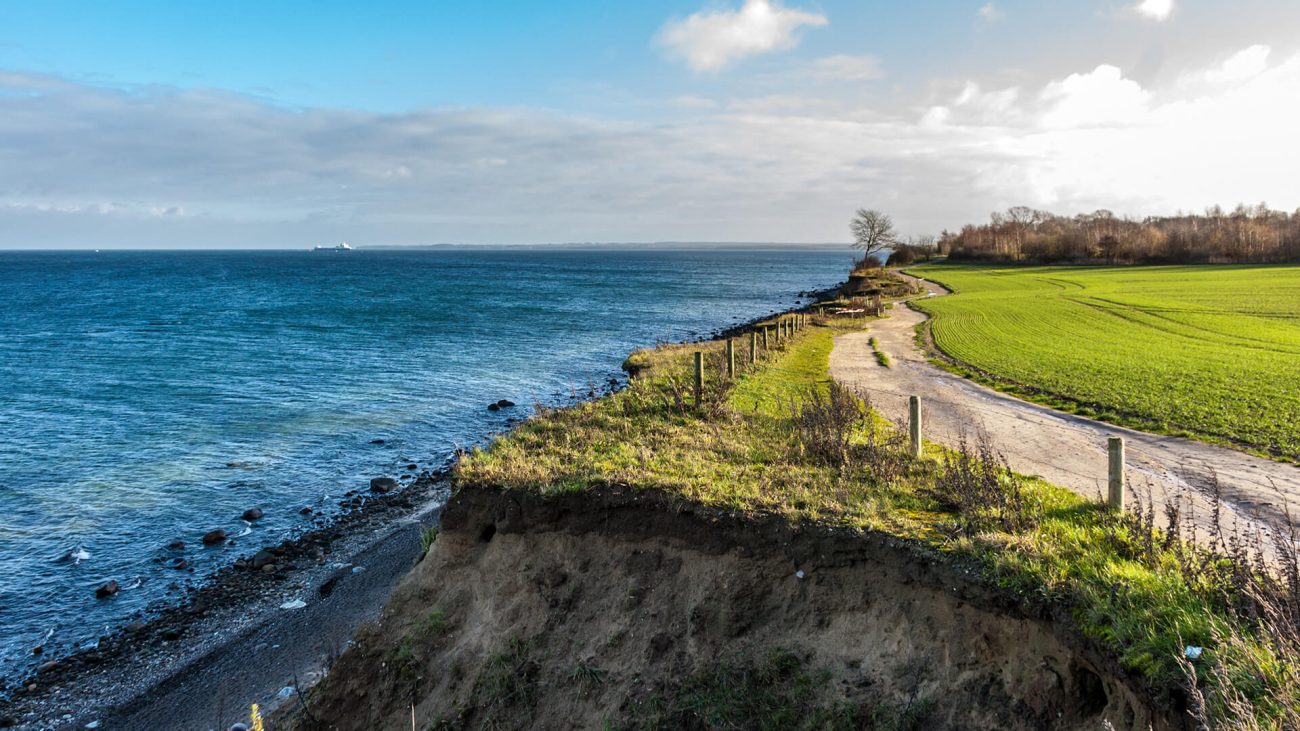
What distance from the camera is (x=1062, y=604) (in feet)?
26.3

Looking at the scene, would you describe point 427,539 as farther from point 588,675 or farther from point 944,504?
point 944,504

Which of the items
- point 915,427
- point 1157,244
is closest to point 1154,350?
point 915,427

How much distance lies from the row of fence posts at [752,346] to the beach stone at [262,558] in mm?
11353

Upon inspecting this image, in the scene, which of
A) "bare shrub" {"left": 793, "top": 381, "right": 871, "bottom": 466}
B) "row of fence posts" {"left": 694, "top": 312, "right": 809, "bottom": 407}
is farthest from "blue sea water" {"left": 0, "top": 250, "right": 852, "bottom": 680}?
"bare shrub" {"left": 793, "top": 381, "right": 871, "bottom": 466}

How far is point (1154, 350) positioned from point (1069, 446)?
19.0 metres

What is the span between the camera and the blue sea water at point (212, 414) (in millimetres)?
17469

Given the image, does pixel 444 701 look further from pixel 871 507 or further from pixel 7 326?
pixel 7 326

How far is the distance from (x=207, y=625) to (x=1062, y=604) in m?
15.9

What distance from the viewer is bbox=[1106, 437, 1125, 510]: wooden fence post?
11188 mm

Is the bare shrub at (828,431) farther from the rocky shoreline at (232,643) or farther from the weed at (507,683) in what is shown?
the rocky shoreline at (232,643)

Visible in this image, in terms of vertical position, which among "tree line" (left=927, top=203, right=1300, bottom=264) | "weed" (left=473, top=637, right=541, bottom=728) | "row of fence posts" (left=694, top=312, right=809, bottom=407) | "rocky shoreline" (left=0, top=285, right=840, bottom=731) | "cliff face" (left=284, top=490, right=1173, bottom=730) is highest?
"tree line" (left=927, top=203, right=1300, bottom=264)

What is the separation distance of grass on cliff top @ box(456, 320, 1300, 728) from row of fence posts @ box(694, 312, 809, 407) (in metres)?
0.60

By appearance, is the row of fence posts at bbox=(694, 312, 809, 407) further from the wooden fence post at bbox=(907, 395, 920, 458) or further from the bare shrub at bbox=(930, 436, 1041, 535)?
the bare shrub at bbox=(930, 436, 1041, 535)

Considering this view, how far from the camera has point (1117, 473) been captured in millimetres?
11422
